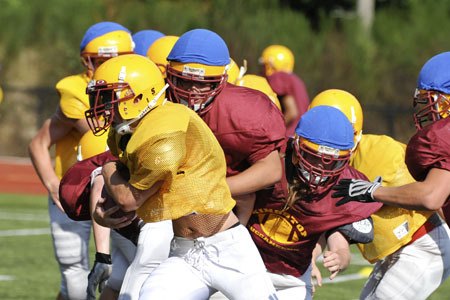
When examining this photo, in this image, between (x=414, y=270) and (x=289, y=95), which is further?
(x=289, y=95)

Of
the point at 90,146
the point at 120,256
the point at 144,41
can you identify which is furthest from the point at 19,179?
the point at 120,256

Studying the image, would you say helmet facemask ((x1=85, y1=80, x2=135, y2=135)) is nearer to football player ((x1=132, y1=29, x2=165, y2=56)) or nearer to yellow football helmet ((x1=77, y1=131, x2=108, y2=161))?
yellow football helmet ((x1=77, y1=131, x2=108, y2=161))

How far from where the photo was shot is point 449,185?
179 inches

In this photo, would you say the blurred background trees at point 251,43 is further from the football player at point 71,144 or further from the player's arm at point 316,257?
the player's arm at point 316,257

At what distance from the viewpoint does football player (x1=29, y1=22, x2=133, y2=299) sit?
602cm

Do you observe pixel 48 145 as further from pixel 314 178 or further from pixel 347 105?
pixel 314 178

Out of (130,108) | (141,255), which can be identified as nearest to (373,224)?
(141,255)

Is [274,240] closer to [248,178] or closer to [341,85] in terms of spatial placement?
[248,178]

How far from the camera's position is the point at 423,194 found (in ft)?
14.8

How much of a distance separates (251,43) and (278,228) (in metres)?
12.8

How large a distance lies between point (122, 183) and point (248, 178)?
2.36ft

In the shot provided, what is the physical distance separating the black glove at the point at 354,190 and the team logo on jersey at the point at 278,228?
0.22 meters

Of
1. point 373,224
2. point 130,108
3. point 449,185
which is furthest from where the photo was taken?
point 373,224

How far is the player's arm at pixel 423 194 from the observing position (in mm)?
4504
